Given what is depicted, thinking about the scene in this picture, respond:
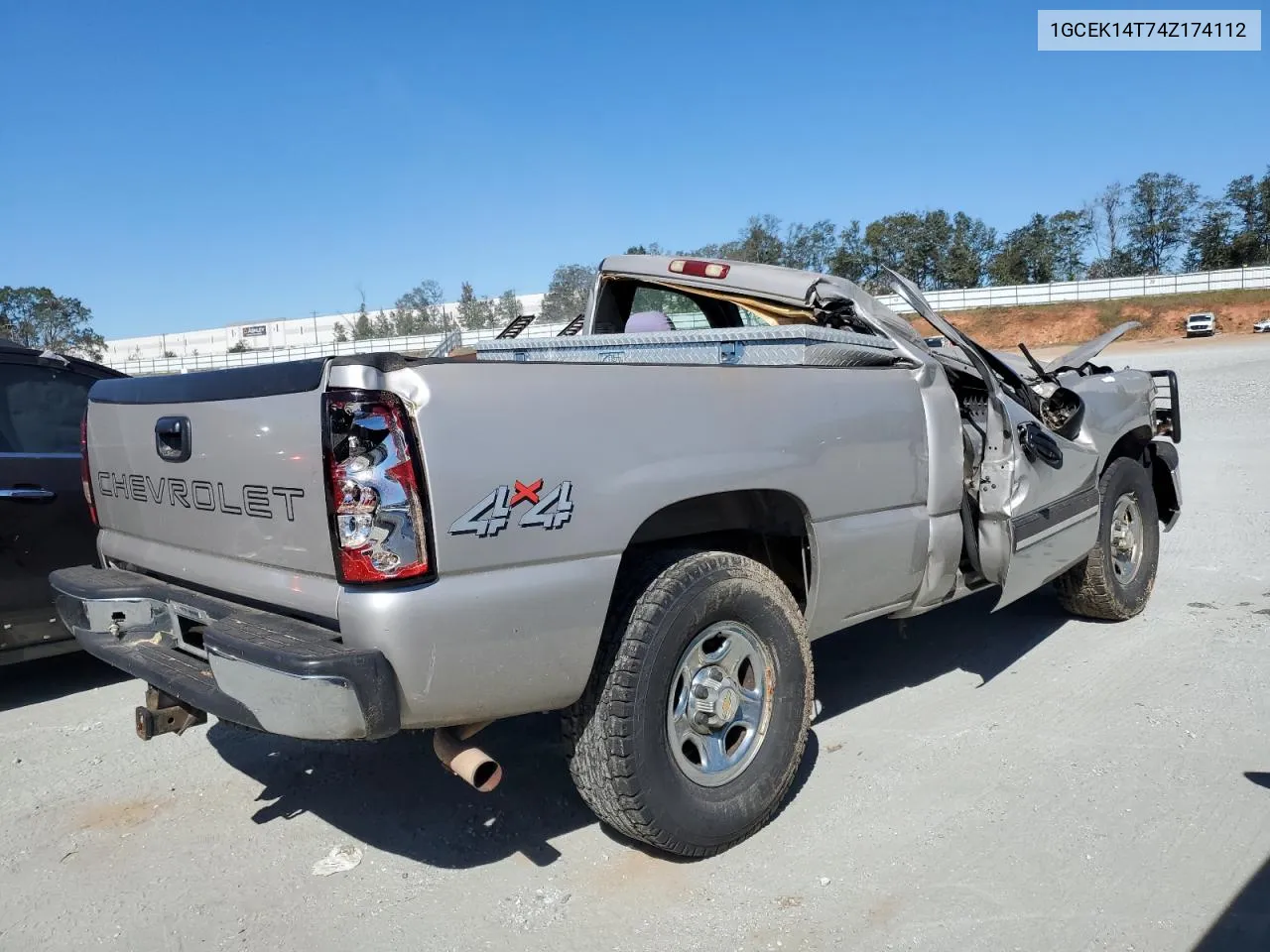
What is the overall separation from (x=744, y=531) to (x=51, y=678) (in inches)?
166

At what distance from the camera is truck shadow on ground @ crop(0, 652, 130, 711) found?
4.98 m

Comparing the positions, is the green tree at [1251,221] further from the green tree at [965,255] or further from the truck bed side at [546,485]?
the truck bed side at [546,485]

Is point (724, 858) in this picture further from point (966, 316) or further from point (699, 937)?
point (966, 316)

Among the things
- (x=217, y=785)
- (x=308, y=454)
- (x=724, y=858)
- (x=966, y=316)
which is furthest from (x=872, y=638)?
(x=966, y=316)

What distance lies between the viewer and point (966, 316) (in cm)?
6109

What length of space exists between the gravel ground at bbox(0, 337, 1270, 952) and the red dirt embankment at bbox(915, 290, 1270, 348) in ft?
178

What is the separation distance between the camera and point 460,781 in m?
3.67

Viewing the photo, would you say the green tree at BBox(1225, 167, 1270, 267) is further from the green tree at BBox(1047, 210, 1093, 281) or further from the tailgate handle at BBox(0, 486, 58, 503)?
the tailgate handle at BBox(0, 486, 58, 503)

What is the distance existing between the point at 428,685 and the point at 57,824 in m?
2.07

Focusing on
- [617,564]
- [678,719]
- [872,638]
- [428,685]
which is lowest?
[872,638]

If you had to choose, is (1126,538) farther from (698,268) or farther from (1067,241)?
(1067,241)

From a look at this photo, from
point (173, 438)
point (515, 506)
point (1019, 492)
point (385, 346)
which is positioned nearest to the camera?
point (515, 506)

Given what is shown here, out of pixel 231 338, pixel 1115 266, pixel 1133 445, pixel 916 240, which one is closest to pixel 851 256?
pixel 916 240

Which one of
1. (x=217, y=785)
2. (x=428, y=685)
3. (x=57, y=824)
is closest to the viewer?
(x=428, y=685)
